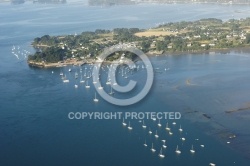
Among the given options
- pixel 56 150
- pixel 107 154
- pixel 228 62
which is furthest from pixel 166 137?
pixel 228 62

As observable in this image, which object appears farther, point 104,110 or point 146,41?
point 146,41

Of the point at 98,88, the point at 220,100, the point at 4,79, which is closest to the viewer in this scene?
the point at 220,100

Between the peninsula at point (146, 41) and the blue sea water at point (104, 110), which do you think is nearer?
the blue sea water at point (104, 110)

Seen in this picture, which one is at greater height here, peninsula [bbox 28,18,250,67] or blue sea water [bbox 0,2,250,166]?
peninsula [bbox 28,18,250,67]

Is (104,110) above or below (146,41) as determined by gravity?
below

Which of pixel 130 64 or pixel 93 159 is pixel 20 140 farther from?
pixel 130 64

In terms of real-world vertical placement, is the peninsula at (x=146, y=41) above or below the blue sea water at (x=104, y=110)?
above

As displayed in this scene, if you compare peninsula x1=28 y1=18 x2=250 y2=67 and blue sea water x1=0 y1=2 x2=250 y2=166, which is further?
peninsula x1=28 y1=18 x2=250 y2=67

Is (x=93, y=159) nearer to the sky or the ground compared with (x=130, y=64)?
nearer to the ground
